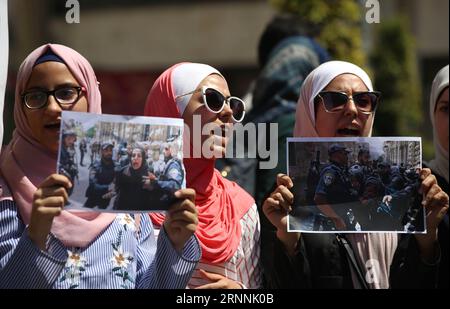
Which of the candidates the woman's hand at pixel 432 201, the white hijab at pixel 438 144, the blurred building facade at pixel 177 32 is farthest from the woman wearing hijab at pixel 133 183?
the blurred building facade at pixel 177 32

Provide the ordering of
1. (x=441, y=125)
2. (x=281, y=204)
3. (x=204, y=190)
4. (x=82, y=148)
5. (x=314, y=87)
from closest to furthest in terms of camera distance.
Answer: (x=82, y=148)
(x=281, y=204)
(x=204, y=190)
(x=314, y=87)
(x=441, y=125)

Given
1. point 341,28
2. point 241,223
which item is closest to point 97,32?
point 341,28

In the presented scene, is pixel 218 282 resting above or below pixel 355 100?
below

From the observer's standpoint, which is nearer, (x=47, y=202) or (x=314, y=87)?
(x=47, y=202)

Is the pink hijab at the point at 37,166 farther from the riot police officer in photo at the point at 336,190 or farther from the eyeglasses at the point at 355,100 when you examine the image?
the eyeglasses at the point at 355,100

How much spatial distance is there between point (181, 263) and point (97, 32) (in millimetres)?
12736

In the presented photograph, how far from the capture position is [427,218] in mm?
3084

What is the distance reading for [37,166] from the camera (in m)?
2.79

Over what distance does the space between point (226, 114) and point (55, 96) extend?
A: 616 mm

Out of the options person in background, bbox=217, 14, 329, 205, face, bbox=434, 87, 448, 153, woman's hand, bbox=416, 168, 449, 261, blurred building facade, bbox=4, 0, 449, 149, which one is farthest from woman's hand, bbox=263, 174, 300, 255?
blurred building facade, bbox=4, 0, 449, 149

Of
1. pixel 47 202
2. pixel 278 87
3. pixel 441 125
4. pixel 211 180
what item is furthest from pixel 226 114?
pixel 278 87

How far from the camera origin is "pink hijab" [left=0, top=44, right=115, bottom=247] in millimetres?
2709

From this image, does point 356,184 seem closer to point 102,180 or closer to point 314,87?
point 314,87
